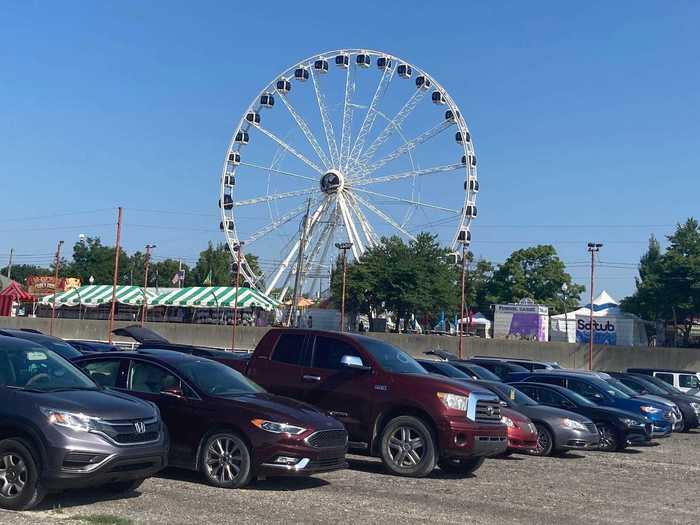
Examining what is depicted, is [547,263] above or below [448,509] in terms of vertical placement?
above

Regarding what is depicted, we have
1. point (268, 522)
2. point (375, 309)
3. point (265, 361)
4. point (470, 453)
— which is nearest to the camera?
point (268, 522)

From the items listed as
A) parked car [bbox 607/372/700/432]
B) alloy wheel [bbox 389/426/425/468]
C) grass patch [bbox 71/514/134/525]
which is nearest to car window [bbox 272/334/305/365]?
alloy wheel [bbox 389/426/425/468]

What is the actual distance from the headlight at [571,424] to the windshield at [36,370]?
981 cm

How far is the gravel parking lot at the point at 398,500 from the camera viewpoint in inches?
348

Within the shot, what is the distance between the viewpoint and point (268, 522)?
8594mm

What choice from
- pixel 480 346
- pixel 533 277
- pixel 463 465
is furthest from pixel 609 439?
pixel 533 277

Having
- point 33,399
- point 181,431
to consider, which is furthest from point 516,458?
point 33,399

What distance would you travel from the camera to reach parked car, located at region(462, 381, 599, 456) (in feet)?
53.9

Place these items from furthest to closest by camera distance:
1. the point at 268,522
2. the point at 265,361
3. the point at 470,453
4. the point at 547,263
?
the point at 547,263 → the point at 265,361 → the point at 470,453 → the point at 268,522

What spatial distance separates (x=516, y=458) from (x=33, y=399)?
32.3ft

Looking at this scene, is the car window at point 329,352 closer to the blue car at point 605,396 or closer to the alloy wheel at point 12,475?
the alloy wheel at point 12,475

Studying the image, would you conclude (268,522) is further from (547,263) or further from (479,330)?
(547,263)

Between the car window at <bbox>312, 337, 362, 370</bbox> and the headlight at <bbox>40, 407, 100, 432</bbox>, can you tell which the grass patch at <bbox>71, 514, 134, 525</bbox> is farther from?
the car window at <bbox>312, 337, 362, 370</bbox>

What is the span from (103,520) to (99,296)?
72.5m
